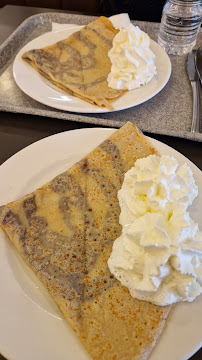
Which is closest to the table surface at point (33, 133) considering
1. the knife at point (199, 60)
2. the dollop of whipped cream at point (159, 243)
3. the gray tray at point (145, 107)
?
the gray tray at point (145, 107)

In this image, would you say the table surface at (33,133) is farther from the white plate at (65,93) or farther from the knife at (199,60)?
the knife at (199,60)

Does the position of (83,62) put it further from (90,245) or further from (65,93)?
(90,245)

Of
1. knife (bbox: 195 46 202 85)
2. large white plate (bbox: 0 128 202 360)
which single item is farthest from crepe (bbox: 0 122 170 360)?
knife (bbox: 195 46 202 85)

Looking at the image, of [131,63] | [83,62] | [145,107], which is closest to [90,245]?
[145,107]

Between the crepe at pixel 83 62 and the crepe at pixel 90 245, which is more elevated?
the crepe at pixel 83 62

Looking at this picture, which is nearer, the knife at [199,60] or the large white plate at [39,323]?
the large white plate at [39,323]

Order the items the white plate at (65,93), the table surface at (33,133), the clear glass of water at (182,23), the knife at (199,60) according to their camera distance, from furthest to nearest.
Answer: the clear glass of water at (182,23) < the knife at (199,60) < the white plate at (65,93) < the table surface at (33,133)

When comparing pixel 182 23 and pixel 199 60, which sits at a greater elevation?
pixel 182 23

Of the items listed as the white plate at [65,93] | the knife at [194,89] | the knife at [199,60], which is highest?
the white plate at [65,93]
